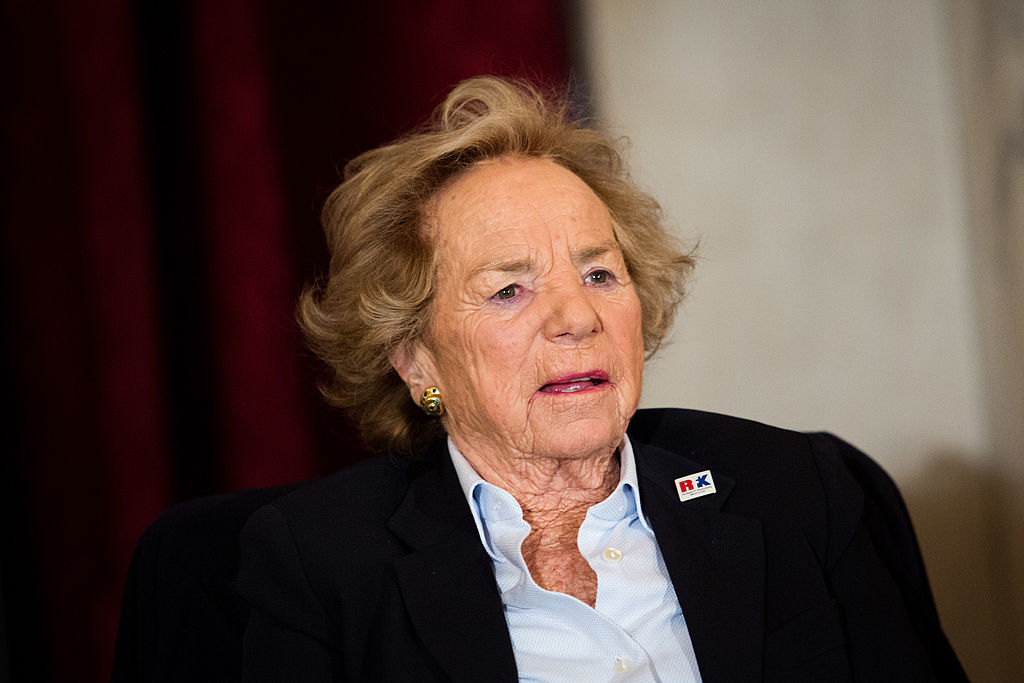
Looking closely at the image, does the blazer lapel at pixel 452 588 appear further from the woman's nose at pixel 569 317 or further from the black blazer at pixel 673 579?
the woman's nose at pixel 569 317

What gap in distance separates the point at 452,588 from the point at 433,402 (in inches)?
15.1

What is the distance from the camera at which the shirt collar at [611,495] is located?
1621 millimetres

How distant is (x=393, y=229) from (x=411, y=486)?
470 millimetres

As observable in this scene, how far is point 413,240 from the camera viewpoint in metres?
1.77

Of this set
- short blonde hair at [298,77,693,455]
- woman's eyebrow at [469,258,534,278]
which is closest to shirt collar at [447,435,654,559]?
short blonde hair at [298,77,693,455]

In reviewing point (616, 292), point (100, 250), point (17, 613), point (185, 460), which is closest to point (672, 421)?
point (616, 292)

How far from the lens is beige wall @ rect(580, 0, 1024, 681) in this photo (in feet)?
8.56

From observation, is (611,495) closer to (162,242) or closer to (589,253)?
(589,253)

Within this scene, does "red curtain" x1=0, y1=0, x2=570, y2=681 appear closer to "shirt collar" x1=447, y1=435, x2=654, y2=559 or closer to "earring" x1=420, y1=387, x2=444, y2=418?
"earring" x1=420, y1=387, x2=444, y2=418

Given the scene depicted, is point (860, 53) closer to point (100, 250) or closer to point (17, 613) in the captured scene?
point (100, 250)

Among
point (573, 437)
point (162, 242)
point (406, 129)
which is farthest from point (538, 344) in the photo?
point (162, 242)

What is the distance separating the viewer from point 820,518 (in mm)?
1621

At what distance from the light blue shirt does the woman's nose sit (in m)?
0.26

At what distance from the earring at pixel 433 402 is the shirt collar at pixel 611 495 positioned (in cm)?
11
